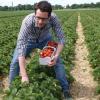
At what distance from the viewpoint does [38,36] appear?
24.4 feet

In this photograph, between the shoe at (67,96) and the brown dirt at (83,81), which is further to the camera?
the brown dirt at (83,81)

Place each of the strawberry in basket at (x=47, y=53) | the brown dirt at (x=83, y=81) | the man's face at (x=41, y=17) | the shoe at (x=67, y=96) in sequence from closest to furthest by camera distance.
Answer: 1. the man's face at (x=41, y=17)
2. the strawberry in basket at (x=47, y=53)
3. the shoe at (x=67, y=96)
4. the brown dirt at (x=83, y=81)

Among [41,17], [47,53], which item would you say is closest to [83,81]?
[47,53]

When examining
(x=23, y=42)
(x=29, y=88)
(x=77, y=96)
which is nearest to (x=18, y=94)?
(x=29, y=88)

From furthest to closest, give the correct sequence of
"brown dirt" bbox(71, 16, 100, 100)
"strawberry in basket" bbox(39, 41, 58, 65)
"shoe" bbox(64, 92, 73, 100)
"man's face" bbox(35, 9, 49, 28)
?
"brown dirt" bbox(71, 16, 100, 100) → "shoe" bbox(64, 92, 73, 100) → "strawberry in basket" bbox(39, 41, 58, 65) → "man's face" bbox(35, 9, 49, 28)

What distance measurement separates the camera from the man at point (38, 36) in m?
6.40

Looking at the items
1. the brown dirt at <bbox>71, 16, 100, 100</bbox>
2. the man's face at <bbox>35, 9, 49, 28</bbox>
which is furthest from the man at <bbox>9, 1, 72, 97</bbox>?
the brown dirt at <bbox>71, 16, 100, 100</bbox>

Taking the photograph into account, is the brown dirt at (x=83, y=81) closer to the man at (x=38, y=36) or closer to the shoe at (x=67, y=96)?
the shoe at (x=67, y=96)

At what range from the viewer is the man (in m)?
6.40

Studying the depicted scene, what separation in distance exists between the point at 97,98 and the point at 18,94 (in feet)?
7.17

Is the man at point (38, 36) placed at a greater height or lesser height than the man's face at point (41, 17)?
lesser

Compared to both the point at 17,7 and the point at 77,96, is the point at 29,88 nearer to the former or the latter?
the point at 77,96

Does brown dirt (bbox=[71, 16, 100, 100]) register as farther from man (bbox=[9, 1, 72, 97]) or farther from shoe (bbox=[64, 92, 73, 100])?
man (bbox=[9, 1, 72, 97])

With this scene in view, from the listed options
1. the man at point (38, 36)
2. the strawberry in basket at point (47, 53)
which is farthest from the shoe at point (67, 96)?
the strawberry in basket at point (47, 53)
